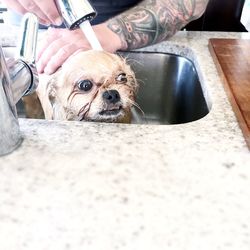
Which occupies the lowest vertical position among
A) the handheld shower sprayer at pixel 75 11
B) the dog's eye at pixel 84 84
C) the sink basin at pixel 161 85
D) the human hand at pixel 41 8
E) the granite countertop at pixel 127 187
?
the sink basin at pixel 161 85

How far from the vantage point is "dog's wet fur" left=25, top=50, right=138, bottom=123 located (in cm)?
63

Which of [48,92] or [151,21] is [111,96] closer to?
[48,92]

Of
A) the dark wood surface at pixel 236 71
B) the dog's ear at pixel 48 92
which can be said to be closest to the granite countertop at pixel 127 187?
the dark wood surface at pixel 236 71

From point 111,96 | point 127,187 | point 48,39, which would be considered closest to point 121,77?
point 111,96

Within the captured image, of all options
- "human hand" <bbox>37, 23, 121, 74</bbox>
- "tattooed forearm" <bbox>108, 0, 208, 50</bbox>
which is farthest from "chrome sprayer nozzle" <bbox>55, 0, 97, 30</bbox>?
"tattooed forearm" <bbox>108, 0, 208, 50</bbox>

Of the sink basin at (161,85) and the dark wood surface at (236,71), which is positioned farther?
the sink basin at (161,85)

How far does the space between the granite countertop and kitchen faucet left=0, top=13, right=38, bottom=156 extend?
0.9 inches

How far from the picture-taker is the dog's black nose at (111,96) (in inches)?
24.8

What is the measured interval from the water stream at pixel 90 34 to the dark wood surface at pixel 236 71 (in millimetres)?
238

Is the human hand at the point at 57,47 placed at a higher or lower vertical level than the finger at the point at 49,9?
lower

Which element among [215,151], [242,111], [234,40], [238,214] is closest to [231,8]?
[234,40]

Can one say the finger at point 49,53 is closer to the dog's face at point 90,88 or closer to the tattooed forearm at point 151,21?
the dog's face at point 90,88

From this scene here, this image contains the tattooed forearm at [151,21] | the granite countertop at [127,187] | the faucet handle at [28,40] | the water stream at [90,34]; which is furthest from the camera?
the tattooed forearm at [151,21]

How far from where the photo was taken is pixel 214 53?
0.76m
